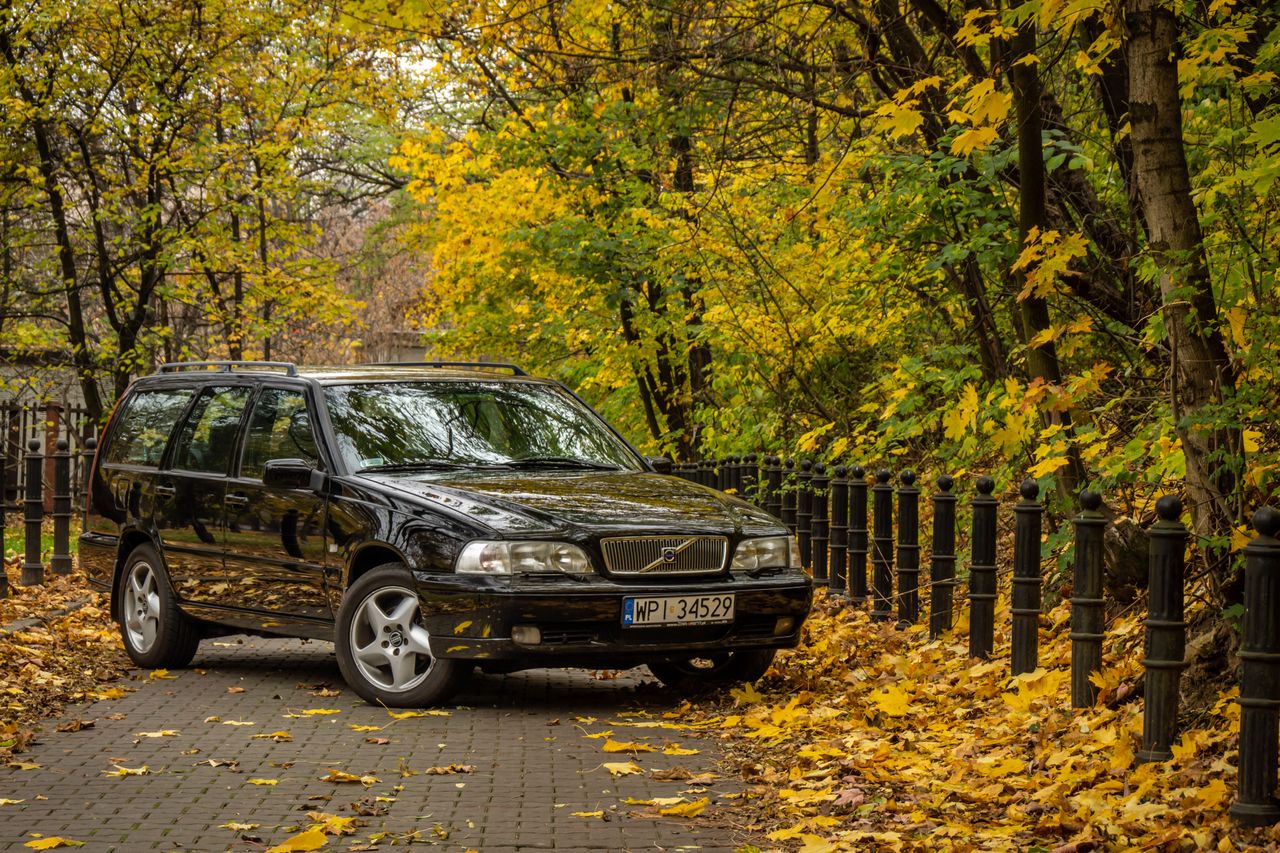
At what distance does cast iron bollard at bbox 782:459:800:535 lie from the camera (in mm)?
14140

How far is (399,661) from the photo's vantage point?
28.0 feet

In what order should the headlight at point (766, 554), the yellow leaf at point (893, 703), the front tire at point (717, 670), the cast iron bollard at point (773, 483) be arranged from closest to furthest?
the yellow leaf at point (893, 703) < the headlight at point (766, 554) < the front tire at point (717, 670) < the cast iron bollard at point (773, 483)

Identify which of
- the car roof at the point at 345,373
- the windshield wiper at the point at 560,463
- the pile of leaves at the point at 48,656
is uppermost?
the car roof at the point at 345,373

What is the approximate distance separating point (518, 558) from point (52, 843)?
2991 mm

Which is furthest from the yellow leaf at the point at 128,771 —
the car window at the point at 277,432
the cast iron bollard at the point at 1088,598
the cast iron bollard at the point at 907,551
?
the cast iron bollard at the point at 907,551

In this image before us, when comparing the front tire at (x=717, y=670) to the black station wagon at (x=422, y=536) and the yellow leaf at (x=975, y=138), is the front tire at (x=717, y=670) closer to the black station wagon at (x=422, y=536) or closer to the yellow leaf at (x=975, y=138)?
the black station wagon at (x=422, y=536)

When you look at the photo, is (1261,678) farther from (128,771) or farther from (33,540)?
(33,540)

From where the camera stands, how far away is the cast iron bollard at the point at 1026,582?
8188 millimetres

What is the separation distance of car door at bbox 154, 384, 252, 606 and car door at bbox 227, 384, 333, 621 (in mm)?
142

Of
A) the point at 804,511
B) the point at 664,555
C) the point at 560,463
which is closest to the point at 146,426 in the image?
the point at 560,463

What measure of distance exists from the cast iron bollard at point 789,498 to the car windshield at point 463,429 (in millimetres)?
3949

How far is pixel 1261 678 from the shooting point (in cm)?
534

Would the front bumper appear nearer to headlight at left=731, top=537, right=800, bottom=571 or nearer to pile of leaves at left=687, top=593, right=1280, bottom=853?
headlight at left=731, top=537, right=800, bottom=571

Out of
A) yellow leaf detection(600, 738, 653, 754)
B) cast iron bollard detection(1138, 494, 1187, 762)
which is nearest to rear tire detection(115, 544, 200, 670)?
yellow leaf detection(600, 738, 653, 754)
